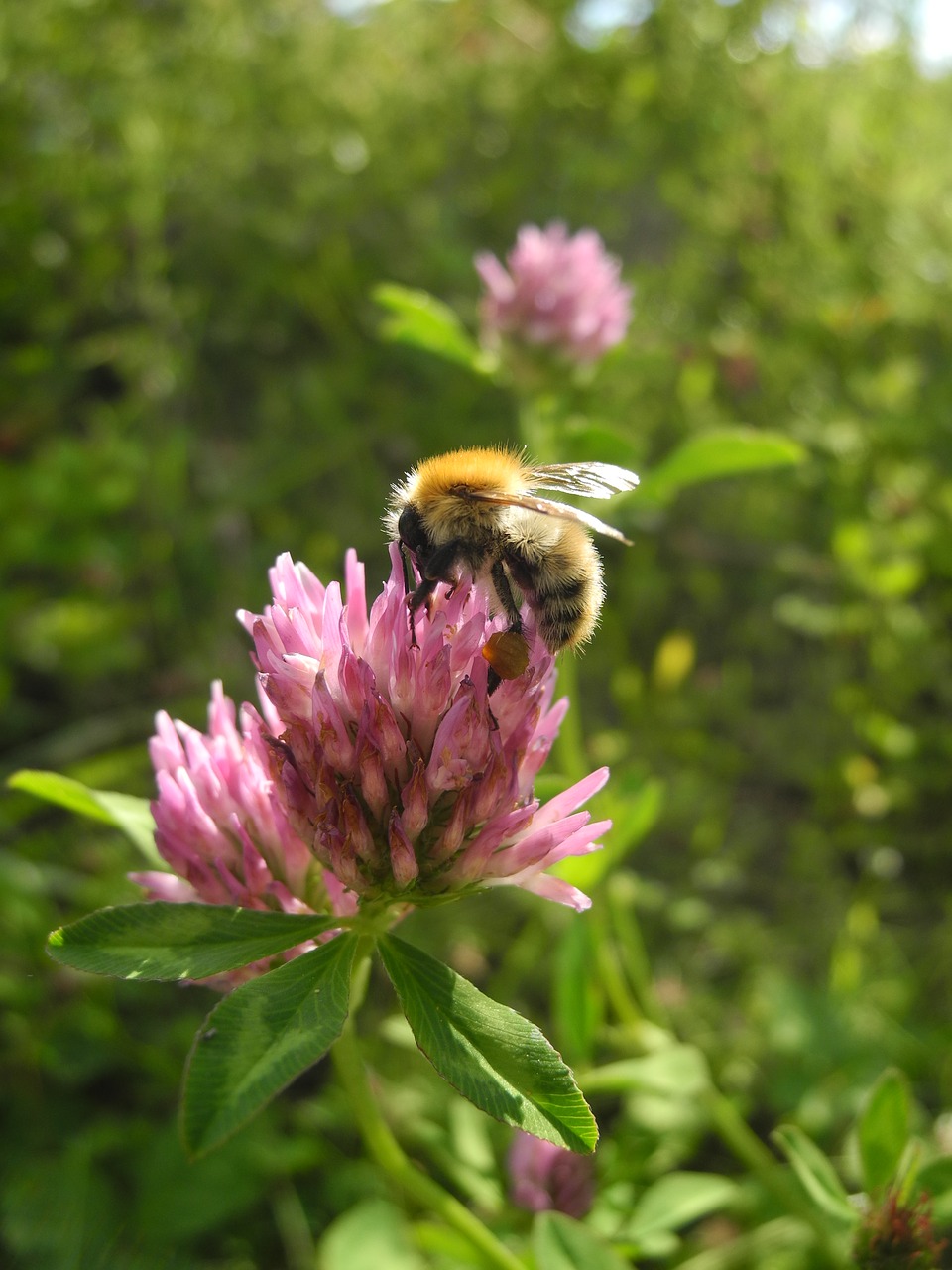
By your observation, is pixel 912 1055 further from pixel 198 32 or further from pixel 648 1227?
pixel 198 32

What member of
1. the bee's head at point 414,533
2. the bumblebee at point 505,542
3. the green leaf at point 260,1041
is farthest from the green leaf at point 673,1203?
the bee's head at point 414,533

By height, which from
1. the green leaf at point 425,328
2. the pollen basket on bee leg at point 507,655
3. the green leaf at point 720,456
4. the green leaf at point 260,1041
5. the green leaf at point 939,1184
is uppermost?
the green leaf at point 425,328

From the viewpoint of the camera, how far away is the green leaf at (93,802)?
142cm

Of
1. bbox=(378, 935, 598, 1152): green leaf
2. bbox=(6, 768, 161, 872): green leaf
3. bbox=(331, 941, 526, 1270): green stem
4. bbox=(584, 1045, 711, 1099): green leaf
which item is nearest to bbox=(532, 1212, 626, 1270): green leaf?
bbox=(331, 941, 526, 1270): green stem

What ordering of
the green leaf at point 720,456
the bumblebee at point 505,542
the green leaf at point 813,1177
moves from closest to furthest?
the bumblebee at point 505,542 < the green leaf at point 813,1177 < the green leaf at point 720,456

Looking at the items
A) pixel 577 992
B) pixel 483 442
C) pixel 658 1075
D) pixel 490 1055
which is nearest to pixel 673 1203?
pixel 658 1075

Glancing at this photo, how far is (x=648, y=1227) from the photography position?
1.72m

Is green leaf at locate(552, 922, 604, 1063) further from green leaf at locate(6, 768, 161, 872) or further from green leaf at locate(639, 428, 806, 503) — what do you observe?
green leaf at locate(639, 428, 806, 503)

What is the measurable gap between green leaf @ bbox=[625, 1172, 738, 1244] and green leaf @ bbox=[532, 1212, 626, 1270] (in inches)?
11.9

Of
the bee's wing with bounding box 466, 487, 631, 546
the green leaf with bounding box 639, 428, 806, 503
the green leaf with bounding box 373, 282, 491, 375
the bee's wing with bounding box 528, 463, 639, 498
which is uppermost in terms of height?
the green leaf with bounding box 373, 282, 491, 375

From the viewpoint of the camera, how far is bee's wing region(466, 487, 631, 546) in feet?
3.28

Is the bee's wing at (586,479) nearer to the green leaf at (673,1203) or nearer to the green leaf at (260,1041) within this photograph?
the green leaf at (260,1041)

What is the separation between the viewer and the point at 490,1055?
3.53 feet

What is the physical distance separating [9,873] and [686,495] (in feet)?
7.80
